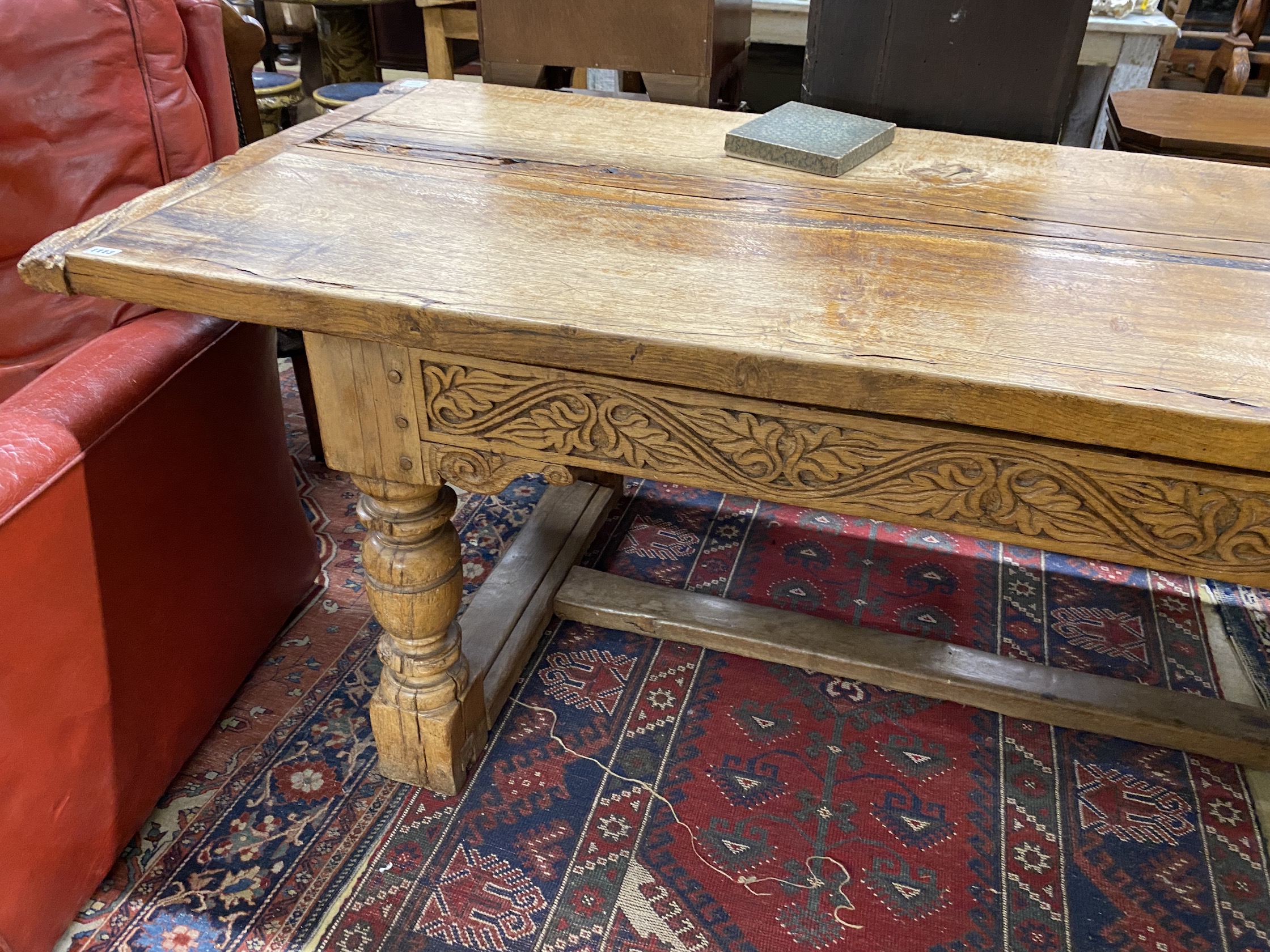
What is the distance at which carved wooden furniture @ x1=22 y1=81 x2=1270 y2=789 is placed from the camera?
0.89 meters

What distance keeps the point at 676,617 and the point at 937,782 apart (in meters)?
0.52

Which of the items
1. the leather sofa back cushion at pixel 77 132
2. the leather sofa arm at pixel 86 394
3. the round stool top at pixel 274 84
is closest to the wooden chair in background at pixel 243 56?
the leather sofa back cushion at pixel 77 132

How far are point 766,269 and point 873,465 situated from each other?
0.27 metres

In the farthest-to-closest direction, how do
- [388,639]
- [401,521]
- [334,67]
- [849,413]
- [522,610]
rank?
[334,67] → [522,610] → [388,639] → [401,521] → [849,413]

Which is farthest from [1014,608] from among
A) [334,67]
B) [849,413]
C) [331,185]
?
[334,67]

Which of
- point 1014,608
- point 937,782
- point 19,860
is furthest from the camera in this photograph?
point 1014,608

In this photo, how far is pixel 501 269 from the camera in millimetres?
1031

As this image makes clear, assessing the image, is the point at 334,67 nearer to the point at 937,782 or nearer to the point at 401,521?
the point at 401,521

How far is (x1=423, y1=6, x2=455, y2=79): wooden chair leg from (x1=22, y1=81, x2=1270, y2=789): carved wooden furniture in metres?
2.02

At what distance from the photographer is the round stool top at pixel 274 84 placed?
141 inches

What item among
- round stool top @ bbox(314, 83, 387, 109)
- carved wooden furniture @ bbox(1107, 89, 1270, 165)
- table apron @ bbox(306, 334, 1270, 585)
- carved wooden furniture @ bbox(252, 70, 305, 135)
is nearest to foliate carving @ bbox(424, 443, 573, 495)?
table apron @ bbox(306, 334, 1270, 585)

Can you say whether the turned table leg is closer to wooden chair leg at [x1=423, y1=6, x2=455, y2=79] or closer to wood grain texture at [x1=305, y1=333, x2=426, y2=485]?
wood grain texture at [x1=305, y1=333, x2=426, y2=485]

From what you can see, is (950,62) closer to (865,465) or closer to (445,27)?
(865,465)

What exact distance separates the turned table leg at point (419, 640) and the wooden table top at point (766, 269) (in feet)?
1.03
